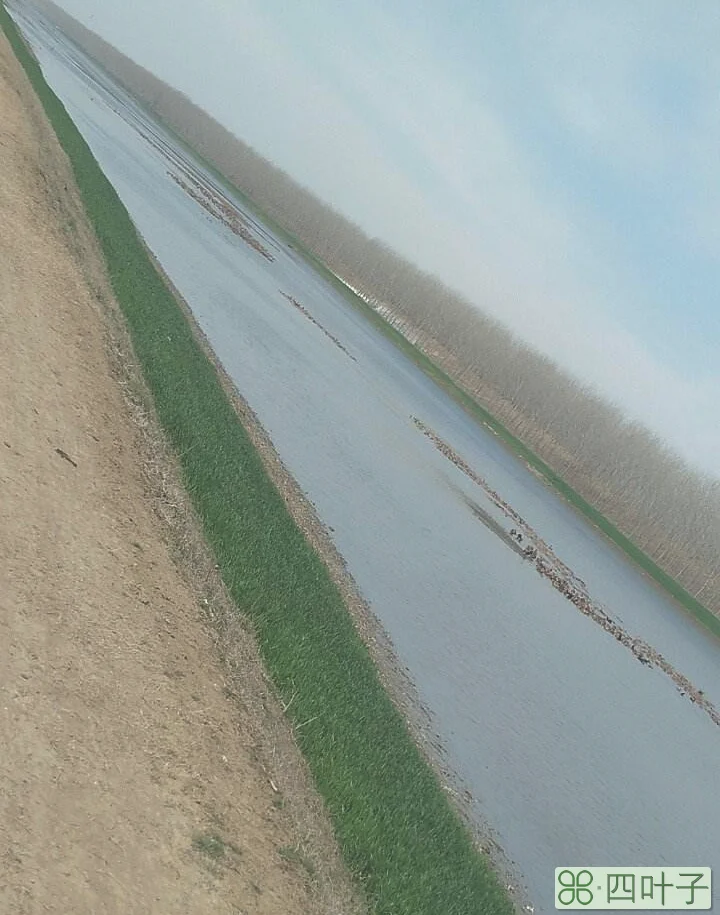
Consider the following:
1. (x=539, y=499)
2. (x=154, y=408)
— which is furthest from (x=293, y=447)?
(x=539, y=499)

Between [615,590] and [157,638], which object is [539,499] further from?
[157,638]

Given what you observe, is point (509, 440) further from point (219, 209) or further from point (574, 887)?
point (574, 887)

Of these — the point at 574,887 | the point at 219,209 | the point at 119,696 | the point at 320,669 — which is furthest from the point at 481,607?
the point at 219,209

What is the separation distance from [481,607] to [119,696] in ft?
61.0

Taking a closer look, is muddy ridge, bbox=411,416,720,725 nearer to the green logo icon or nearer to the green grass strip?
the green grass strip

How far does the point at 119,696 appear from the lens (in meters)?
10.1

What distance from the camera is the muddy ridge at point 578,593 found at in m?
37.0

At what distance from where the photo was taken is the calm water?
64.4 ft

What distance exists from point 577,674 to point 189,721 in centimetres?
2102

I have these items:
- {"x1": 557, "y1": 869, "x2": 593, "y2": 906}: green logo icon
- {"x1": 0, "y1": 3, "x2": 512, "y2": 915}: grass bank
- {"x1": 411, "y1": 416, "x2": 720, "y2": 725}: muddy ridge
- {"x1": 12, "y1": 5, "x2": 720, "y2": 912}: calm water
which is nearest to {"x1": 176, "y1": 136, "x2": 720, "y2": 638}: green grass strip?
{"x1": 12, "y1": 5, "x2": 720, "y2": 912}: calm water

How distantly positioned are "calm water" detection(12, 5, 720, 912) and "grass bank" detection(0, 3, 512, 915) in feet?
9.29

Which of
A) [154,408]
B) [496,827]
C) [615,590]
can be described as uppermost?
[615,590]

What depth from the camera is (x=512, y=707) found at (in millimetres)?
22203

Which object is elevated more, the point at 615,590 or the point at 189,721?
the point at 615,590
